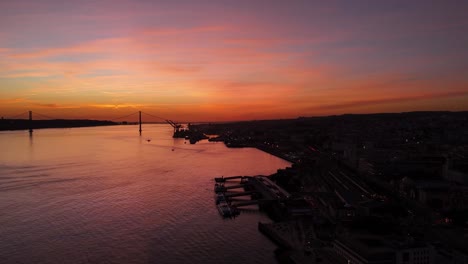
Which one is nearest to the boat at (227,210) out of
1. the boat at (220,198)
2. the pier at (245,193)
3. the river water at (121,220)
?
the pier at (245,193)

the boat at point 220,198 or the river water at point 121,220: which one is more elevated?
the boat at point 220,198

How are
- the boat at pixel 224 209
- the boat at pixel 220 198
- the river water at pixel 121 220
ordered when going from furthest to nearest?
the boat at pixel 220 198
the boat at pixel 224 209
the river water at pixel 121 220

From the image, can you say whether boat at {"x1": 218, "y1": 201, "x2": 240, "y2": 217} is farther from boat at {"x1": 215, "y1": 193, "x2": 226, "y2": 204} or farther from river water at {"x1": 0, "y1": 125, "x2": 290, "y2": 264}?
boat at {"x1": 215, "y1": 193, "x2": 226, "y2": 204}

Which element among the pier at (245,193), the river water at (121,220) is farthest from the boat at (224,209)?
the river water at (121,220)

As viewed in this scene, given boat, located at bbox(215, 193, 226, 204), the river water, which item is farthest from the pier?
the river water

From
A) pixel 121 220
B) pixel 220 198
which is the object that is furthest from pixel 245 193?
pixel 121 220

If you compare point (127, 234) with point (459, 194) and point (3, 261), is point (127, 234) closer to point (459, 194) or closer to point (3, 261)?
point (3, 261)

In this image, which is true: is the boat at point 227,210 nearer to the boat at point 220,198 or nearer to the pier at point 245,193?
the pier at point 245,193

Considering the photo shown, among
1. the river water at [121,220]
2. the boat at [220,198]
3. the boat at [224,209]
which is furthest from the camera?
the boat at [220,198]

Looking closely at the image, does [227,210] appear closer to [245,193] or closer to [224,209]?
[224,209]

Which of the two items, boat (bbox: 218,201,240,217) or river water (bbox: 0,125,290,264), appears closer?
river water (bbox: 0,125,290,264)

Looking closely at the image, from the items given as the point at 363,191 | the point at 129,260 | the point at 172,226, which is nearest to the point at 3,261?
the point at 129,260

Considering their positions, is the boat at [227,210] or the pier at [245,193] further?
the pier at [245,193]
